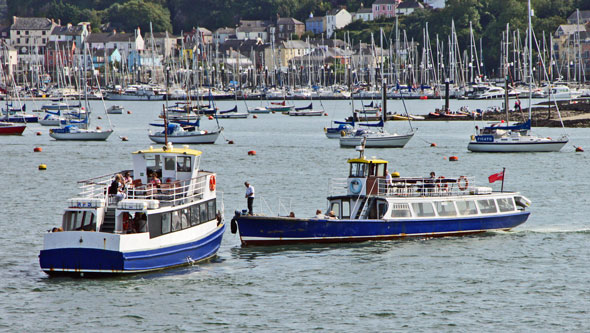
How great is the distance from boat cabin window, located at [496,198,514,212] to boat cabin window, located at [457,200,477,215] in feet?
5.46

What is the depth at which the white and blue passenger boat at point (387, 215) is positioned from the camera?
43.9 m

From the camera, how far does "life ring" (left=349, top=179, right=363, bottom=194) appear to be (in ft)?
150

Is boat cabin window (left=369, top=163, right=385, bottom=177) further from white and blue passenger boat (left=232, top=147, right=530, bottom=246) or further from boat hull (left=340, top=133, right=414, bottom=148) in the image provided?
boat hull (left=340, top=133, right=414, bottom=148)

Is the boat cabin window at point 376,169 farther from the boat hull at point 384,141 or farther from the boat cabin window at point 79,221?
the boat hull at point 384,141

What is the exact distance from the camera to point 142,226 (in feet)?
123

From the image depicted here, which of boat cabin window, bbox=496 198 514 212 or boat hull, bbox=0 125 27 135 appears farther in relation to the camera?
boat hull, bbox=0 125 27 135

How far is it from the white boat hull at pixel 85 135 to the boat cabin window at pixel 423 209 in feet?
244

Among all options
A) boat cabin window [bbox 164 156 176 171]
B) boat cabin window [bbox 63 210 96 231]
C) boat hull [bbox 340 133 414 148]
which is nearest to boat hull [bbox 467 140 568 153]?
boat hull [bbox 340 133 414 148]

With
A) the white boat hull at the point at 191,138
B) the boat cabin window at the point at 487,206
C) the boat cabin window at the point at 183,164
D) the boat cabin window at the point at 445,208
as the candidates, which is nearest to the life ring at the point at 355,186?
the boat cabin window at the point at 445,208

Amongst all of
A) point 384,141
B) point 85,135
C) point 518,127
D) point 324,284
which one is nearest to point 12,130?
point 85,135

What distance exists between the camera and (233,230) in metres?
43.9

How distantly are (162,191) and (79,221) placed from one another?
148 inches

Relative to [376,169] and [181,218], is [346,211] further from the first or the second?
[181,218]

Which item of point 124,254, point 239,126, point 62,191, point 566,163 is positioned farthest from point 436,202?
point 239,126
